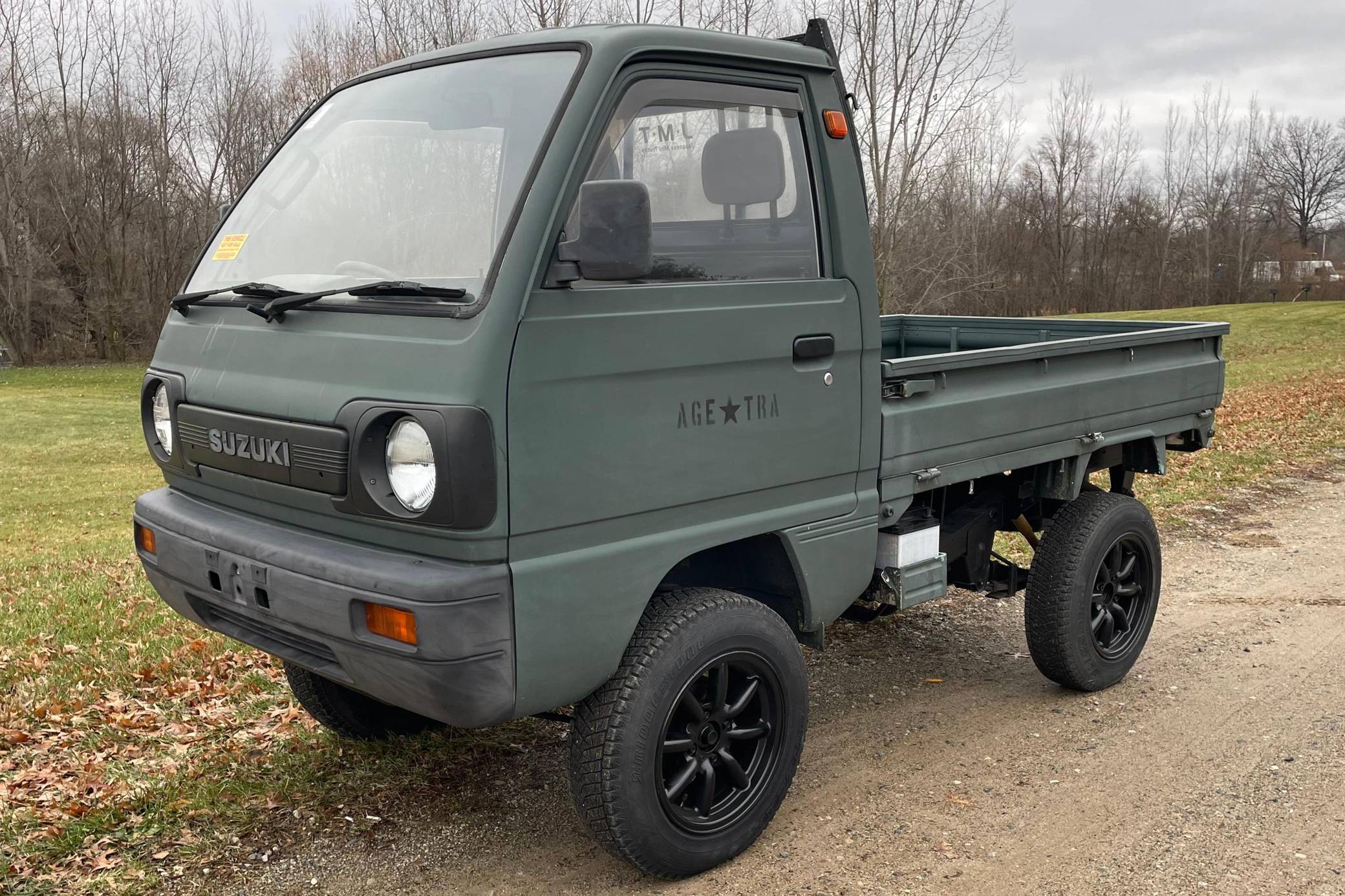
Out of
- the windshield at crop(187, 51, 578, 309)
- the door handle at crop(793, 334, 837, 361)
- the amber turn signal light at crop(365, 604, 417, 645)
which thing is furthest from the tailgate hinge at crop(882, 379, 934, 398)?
the amber turn signal light at crop(365, 604, 417, 645)

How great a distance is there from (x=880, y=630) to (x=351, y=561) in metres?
3.56

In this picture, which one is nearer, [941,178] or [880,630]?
[880,630]

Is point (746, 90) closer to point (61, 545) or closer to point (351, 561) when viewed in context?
point (351, 561)

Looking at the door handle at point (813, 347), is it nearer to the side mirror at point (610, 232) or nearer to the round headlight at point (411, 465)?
the side mirror at point (610, 232)

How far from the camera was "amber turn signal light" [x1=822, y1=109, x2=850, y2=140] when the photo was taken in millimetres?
3703

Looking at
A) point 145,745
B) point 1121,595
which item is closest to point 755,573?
point 1121,595

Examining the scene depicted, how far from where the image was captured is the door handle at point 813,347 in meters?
3.51

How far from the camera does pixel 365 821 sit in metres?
3.77

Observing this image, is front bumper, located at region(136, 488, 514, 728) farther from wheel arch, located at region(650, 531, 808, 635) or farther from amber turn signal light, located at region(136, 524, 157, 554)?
wheel arch, located at region(650, 531, 808, 635)

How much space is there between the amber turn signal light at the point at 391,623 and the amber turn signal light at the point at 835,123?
6.81 ft

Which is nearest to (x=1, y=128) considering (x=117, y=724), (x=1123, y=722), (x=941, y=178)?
(x=941, y=178)

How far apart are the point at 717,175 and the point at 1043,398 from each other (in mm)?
1753

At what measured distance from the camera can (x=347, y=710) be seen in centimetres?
423

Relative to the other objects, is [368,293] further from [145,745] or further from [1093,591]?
[1093,591]
